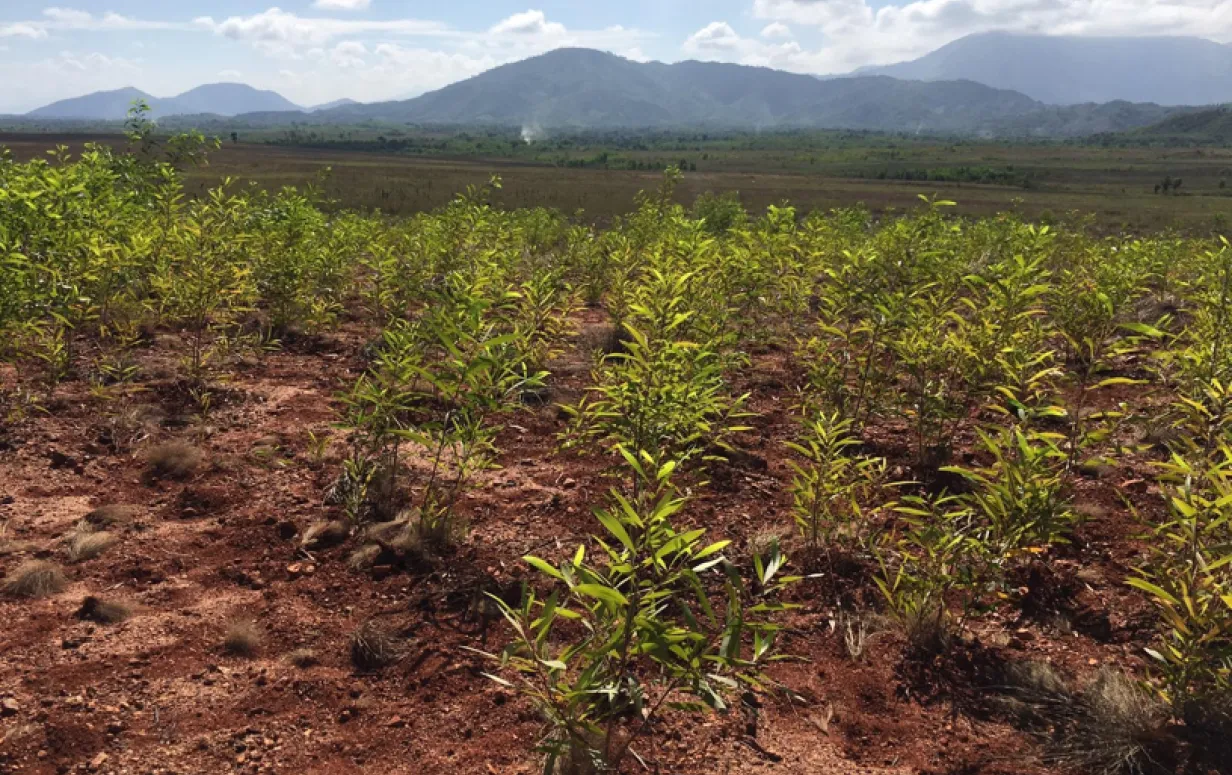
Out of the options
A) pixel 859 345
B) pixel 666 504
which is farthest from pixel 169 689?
pixel 859 345

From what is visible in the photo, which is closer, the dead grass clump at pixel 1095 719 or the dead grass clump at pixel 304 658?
the dead grass clump at pixel 1095 719

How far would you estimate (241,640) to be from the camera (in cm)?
338

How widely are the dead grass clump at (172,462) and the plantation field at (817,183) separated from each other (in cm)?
2204

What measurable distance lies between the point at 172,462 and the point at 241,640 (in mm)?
2193

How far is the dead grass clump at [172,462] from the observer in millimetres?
4918

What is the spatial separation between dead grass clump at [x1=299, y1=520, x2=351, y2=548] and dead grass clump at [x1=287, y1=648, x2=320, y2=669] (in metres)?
0.98

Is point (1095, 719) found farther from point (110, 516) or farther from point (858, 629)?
point (110, 516)

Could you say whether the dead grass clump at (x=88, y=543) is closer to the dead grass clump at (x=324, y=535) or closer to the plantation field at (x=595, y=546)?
the plantation field at (x=595, y=546)

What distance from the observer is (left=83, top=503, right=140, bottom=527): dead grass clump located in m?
4.29

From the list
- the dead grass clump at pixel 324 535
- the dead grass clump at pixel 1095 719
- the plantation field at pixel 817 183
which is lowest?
the dead grass clump at pixel 1095 719

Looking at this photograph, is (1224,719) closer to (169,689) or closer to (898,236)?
(898,236)

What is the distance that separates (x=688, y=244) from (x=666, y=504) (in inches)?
206

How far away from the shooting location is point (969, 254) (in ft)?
34.4

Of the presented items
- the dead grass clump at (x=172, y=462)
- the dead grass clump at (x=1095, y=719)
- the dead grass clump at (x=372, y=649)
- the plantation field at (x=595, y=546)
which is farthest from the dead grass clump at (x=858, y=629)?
the dead grass clump at (x=172, y=462)
